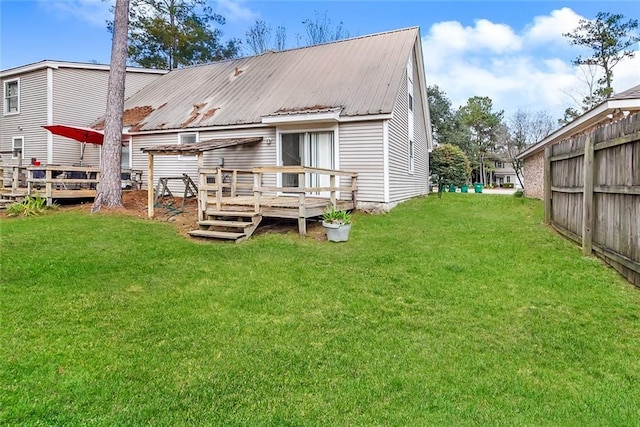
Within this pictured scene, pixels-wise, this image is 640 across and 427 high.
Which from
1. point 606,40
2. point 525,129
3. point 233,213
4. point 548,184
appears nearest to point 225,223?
point 233,213

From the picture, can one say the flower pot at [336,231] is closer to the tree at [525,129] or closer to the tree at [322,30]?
the tree at [322,30]

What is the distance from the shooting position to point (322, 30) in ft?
87.6

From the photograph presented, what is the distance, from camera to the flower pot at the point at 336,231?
7.19 metres

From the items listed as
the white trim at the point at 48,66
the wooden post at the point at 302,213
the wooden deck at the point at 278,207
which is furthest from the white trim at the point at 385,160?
the white trim at the point at 48,66

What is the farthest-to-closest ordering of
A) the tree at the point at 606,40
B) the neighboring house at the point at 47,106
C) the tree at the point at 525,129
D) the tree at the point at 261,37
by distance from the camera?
1. the tree at the point at 525,129
2. the tree at the point at 606,40
3. the tree at the point at 261,37
4. the neighboring house at the point at 47,106

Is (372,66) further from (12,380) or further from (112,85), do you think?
(12,380)

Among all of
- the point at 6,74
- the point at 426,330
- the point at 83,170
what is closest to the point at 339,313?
the point at 426,330

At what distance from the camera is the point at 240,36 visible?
29.9 m

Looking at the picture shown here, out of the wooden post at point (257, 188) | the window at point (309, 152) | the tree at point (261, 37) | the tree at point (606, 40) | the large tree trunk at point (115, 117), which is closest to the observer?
the wooden post at point (257, 188)

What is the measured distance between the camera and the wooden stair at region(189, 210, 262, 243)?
24.3 ft

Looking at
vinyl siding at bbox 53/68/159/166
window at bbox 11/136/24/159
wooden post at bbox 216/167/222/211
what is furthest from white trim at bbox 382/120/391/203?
window at bbox 11/136/24/159

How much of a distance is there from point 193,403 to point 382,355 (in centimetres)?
141

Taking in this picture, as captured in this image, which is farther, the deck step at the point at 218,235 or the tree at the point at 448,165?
the tree at the point at 448,165

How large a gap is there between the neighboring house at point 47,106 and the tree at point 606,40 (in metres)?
33.1
